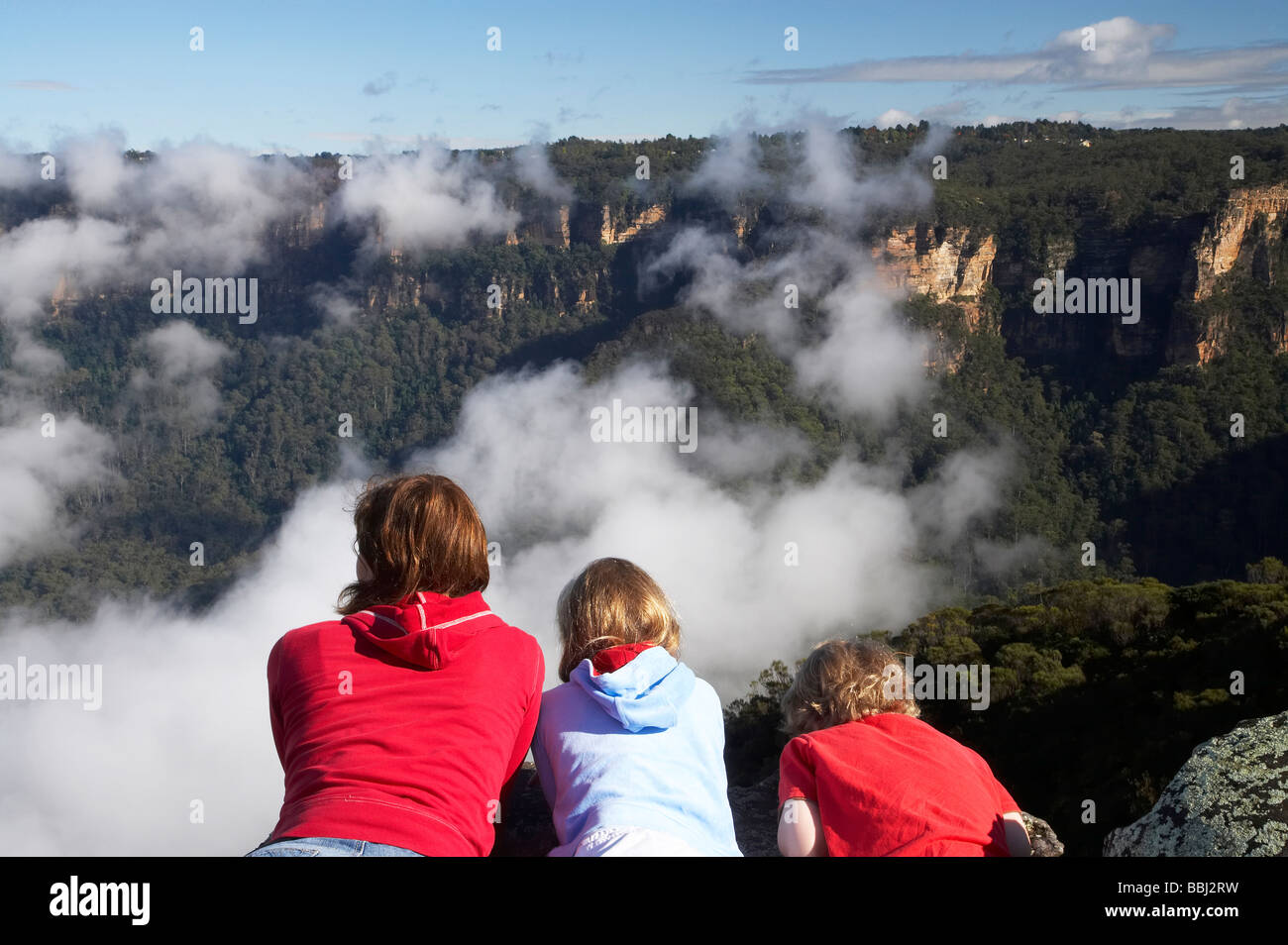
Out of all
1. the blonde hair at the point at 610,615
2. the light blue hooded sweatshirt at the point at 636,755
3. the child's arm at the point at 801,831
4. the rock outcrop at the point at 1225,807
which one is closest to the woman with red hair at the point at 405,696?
the light blue hooded sweatshirt at the point at 636,755

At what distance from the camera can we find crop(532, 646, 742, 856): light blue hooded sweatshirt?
119 inches

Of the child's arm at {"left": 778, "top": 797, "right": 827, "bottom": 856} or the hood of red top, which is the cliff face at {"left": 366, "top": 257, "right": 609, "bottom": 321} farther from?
the child's arm at {"left": 778, "top": 797, "right": 827, "bottom": 856}

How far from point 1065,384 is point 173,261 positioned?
380ft

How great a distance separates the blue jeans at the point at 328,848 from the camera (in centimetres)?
263

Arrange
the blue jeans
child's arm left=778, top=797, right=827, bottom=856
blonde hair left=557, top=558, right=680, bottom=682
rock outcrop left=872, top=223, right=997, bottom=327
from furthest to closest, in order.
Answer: rock outcrop left=872, top=223, right=997, bottom=327, blonde hair left=557, top=558, right=680, bottom=682, child's arm left=778, top=797, right=827, bottom=856, the blue jeans

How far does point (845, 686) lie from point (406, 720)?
1.54 meters

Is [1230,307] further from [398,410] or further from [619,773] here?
[398,410]

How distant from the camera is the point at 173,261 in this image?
430ft

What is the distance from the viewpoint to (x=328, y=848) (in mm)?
2660

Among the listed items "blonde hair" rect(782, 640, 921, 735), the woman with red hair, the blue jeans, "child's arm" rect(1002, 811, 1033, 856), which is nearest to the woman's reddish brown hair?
the woman with red hair

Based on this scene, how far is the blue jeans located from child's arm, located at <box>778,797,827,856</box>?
1.25 metres

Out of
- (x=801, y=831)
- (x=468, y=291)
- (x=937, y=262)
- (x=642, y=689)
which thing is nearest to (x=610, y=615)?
(x=642, y=689)

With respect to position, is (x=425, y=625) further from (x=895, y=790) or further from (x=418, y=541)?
(x=895, y=790)

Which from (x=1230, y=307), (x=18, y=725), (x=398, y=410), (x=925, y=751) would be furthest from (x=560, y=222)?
(x=925, y=751)
